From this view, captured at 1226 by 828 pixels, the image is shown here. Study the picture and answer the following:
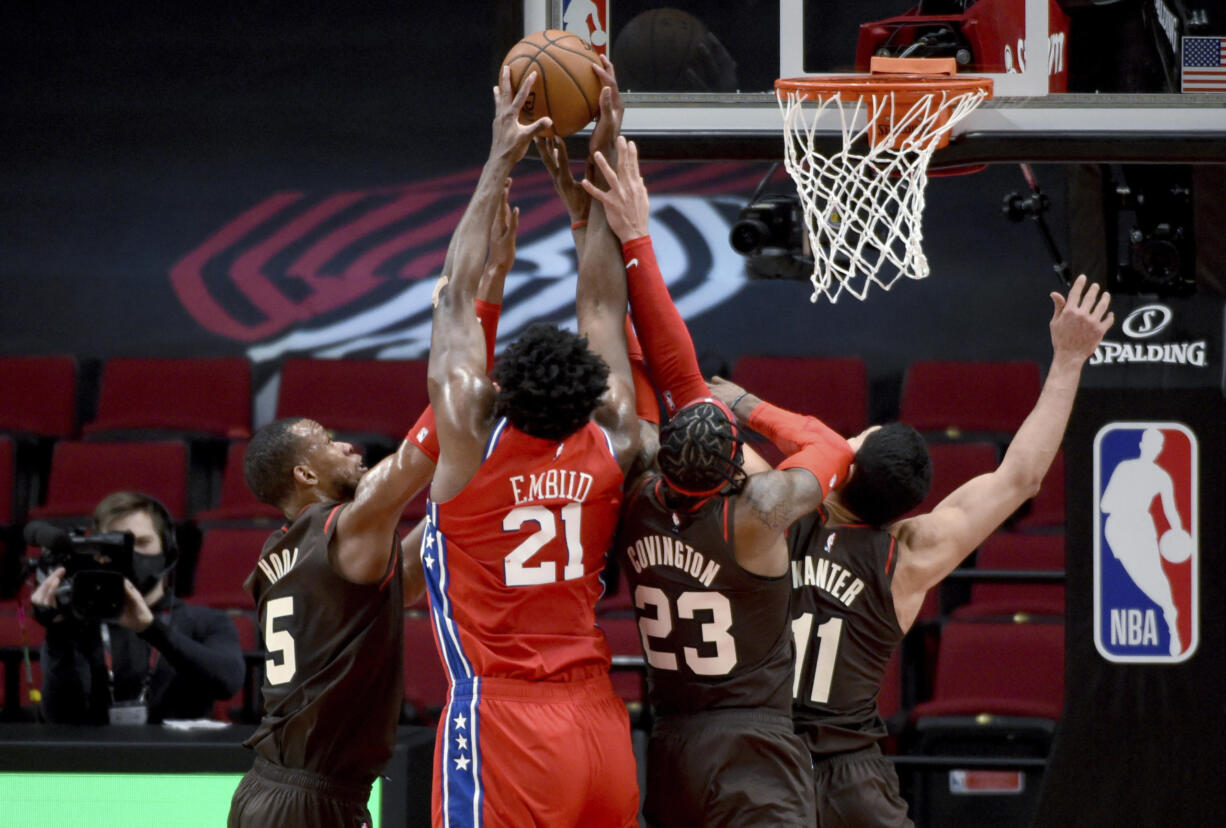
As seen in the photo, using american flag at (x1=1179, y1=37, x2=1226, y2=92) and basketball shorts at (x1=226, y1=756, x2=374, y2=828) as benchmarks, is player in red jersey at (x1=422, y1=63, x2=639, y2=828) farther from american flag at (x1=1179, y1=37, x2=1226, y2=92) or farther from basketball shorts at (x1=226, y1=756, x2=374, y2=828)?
american flag at (x1=1179, y1=37, x2=1226, y2=92)

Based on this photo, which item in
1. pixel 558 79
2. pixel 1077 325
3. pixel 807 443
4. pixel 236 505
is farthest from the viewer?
pixel 236 505

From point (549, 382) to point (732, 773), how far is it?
1057 millimetres

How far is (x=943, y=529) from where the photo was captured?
14.1 ft

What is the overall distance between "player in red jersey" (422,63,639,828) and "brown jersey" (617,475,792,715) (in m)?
0.11

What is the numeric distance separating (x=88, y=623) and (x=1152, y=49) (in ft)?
13.6

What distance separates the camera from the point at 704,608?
3.75 m

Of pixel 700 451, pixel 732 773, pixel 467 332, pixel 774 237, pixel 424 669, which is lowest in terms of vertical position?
pixel 424 669

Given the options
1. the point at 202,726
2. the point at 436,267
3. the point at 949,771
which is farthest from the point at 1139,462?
the point at 436,267

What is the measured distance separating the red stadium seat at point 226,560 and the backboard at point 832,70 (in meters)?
3.78

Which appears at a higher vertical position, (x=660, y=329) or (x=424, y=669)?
(x=660, y=329)

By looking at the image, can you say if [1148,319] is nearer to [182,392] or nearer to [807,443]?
[807,443]

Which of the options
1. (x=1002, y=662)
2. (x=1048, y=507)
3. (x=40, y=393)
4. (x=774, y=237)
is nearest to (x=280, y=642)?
(x=774, y=237)

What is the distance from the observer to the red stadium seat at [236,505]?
7895 millimetres

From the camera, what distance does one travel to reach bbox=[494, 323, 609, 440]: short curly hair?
3490 mm
